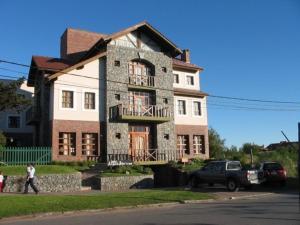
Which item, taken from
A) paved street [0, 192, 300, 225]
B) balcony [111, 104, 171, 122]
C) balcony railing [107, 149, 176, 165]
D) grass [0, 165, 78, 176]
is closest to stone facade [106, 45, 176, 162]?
balcony railing [107, 149, 176, 165]

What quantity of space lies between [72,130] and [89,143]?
1847 mm

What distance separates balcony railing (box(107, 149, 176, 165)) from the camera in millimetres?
33531

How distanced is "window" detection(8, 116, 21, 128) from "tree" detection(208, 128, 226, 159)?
22.0 m

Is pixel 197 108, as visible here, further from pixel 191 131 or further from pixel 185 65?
pixel 185 65

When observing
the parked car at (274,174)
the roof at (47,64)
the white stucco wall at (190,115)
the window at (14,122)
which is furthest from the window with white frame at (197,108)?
the window at (14,122)

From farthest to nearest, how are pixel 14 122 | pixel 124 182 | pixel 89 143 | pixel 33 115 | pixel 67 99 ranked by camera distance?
1. pixel 14 122
2. pixel 33 115
3. pixel 89 143
4. pixel 67 99
5. pixel 124 182

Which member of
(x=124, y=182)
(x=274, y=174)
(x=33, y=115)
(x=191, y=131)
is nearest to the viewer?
(x=274, y=174)

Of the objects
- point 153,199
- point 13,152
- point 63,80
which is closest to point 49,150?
point 13,152

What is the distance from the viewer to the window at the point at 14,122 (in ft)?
148

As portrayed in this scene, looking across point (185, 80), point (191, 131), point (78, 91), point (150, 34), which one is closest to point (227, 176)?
point (78, 91)

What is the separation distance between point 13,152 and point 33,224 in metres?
18.3

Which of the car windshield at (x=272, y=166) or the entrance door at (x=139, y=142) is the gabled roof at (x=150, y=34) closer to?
the entrance door at (x=139, y=142)

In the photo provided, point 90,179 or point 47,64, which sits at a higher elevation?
point 47,64

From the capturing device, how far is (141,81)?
36.8m
